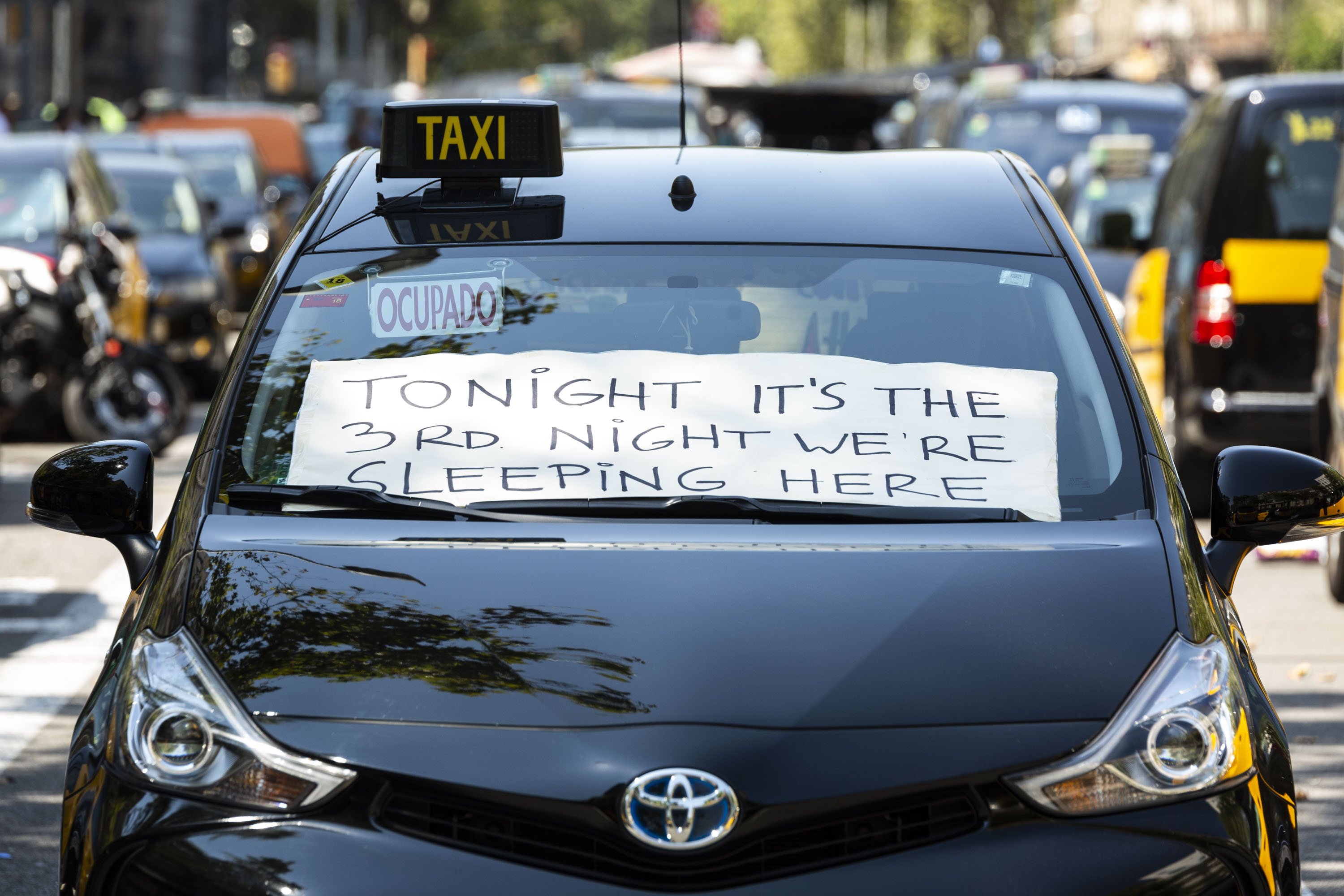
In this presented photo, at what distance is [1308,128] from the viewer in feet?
29.3

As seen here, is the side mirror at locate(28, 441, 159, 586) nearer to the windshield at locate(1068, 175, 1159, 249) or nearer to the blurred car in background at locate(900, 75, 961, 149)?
the windshield at locate(1068, 175, 1159, 249)

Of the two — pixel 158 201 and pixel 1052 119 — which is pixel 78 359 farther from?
pixel 1052 119

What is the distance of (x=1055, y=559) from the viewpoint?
3111 millimetres

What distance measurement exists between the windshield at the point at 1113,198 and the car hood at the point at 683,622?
9185 millimetres

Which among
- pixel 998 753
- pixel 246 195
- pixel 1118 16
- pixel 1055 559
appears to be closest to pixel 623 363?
pixel 1055 559

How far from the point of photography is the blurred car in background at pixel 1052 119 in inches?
593

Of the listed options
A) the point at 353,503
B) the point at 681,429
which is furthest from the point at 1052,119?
the point at 353,503

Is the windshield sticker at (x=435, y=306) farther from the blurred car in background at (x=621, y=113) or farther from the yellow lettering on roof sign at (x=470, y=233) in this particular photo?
the blurred car in background at (x=621, y=113)

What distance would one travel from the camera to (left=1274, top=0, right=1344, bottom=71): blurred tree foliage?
38.2 m

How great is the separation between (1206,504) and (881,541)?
6583mm

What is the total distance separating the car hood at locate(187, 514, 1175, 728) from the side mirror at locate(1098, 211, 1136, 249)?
6924 mm

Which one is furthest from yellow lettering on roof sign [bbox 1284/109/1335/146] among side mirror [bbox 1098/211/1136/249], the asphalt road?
the asphalt road

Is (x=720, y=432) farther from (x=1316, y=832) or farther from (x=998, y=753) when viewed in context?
(x=1316, y=832)

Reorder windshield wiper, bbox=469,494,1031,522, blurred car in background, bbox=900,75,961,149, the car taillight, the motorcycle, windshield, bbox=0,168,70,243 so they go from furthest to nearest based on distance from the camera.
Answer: blurred car in background, bbox=900,75,961,149
windshield, bbox=0,168,70,243
the motorcycle
the car taillight
windshield wiper, bbox=469,494,1031,522
